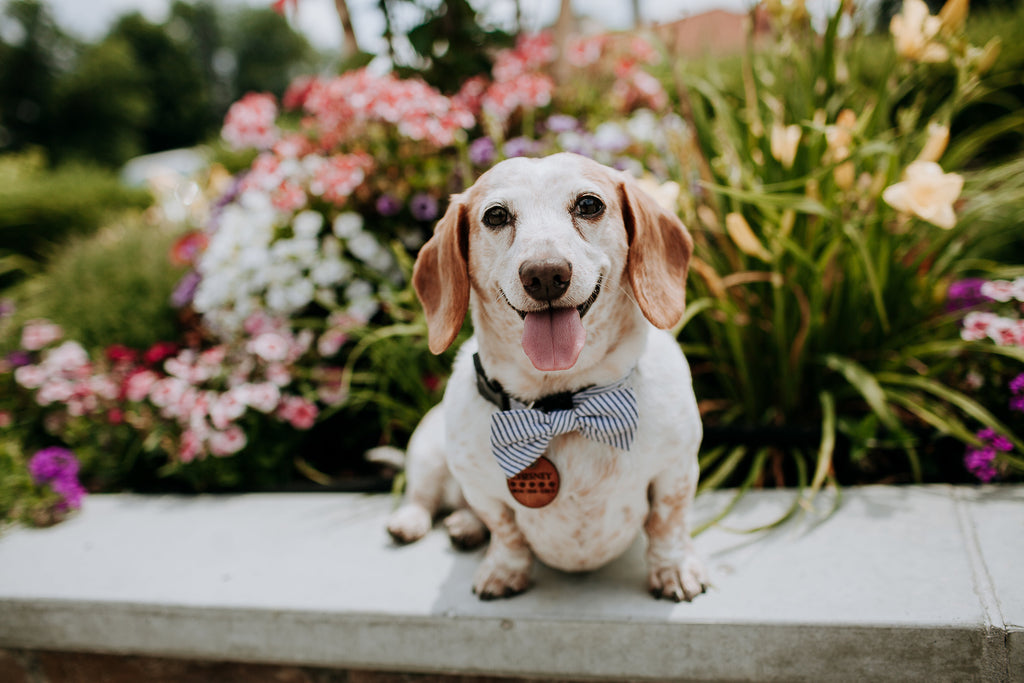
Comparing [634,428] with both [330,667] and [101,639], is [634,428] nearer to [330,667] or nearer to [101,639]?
[330,667]

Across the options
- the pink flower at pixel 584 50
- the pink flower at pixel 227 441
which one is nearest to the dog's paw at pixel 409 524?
the pink flower at pixel 227 441

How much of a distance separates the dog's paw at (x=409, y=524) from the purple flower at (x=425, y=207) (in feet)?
4.61

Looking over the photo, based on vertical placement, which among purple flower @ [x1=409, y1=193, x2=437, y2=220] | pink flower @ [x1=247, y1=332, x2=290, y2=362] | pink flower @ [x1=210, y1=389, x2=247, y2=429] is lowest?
pink flower @ [x1=210, y1=389, x2=247, y2=429]

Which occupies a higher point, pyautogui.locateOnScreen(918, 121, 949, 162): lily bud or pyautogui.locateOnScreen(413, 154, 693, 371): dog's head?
pyautogui.locateOnScreen(918, 121, 949, 162): lily bud

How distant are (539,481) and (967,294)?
6.05 feet

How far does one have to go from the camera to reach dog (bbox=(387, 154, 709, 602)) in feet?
4.16

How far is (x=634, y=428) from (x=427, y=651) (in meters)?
0.84

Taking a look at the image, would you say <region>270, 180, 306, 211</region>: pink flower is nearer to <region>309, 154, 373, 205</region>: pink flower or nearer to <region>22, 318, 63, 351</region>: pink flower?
<region>309, 154, 373, 205</region>: pink flower

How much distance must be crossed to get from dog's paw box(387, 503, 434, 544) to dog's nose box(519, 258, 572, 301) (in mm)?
1057

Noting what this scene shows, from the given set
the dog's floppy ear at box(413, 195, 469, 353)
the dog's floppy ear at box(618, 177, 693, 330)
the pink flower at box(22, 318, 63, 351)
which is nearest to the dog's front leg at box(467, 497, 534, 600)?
the dog's floppy ear at box(413, 195, 469, 353)

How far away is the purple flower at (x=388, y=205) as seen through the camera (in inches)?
112

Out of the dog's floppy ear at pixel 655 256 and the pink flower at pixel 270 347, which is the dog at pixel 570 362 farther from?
the pink flower at pixel 270 347

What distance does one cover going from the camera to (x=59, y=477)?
246 cm

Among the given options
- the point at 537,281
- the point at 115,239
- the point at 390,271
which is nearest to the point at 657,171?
the point at 390,271
